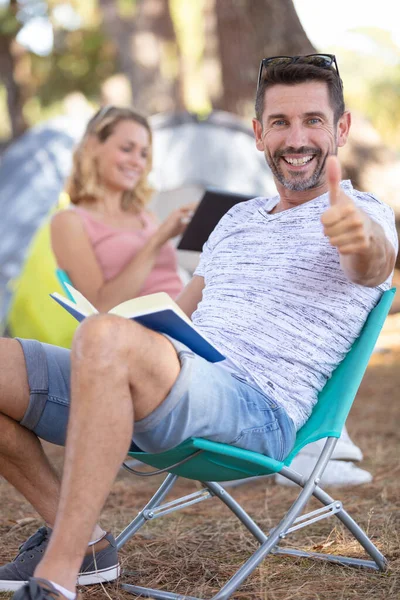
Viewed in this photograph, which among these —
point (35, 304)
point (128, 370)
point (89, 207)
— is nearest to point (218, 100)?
Answer: point (35, 304)

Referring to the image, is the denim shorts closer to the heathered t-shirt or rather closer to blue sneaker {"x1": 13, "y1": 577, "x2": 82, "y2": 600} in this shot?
the heathered t-shirt

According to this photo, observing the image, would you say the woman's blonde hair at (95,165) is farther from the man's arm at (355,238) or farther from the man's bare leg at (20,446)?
the man's arm at (355,238)

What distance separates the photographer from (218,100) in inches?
318

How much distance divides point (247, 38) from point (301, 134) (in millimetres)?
4523

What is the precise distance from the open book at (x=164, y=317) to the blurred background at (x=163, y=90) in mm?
3780

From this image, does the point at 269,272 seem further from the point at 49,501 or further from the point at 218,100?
the point at 218,100

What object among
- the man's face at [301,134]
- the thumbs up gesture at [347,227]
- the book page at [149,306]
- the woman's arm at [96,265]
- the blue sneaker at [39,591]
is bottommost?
the blue sneaker at [39,591]

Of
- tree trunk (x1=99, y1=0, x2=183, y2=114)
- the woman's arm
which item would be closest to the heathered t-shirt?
the woman's arm

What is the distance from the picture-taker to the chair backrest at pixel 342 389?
2.01 metres

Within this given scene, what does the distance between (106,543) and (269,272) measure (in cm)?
78

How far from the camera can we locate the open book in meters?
1.68

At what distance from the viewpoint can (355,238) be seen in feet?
5.50

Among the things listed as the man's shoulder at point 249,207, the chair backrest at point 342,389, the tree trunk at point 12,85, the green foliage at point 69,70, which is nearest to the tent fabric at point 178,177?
the man's shoulder at point 249,207

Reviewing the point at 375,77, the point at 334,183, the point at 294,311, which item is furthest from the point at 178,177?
the point at 375,77
